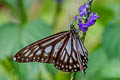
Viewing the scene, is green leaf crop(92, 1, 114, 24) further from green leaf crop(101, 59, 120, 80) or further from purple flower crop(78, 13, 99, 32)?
purple flower crop(78, 13, 99, 32)

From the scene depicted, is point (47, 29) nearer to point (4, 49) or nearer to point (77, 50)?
point (4, 49)

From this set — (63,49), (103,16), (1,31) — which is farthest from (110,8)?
(63,49)

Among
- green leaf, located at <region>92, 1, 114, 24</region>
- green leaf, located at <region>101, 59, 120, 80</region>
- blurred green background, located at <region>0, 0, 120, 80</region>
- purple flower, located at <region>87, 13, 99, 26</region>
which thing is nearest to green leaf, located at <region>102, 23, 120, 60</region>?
blurred green background, located at <region>0, 0, 120, 80</region>

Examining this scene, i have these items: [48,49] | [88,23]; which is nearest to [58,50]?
[48,49]

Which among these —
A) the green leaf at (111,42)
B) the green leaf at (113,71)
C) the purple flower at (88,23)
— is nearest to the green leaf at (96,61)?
the green leaf at (111,42)

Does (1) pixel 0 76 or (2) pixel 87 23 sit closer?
(2) pixel 87 23

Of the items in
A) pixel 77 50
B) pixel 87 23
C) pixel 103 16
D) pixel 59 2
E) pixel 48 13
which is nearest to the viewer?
pixel 87 23

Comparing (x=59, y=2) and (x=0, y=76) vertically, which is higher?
(x=59, y=2)
